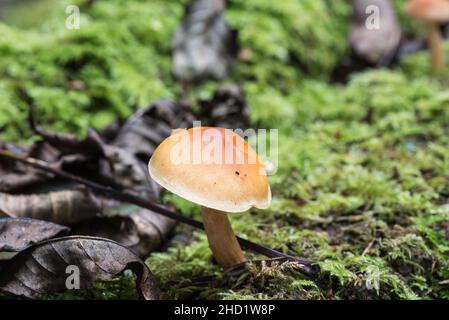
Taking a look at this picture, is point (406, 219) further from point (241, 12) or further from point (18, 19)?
point (18, 19)

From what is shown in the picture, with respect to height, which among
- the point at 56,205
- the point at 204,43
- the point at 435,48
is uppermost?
the point at 435,48

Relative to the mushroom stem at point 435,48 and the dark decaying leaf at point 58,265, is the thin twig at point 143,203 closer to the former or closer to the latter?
the dark decaying leaf at point 58,265

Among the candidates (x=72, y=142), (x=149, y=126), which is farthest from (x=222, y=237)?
(x=149, y=126)

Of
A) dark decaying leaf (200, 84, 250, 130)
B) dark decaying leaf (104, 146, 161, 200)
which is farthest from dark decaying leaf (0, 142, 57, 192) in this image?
dark decaying leaf (200, 84, 250, 130)

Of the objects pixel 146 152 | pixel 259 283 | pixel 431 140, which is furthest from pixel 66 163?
pixel 431 140

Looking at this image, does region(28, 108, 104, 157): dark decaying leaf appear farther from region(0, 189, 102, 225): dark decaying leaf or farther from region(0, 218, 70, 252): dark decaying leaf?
region(0, 218, 70, 252): dark decaying leaf

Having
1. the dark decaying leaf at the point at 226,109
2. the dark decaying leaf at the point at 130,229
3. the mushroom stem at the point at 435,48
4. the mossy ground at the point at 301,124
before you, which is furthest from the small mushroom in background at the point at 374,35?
the dark decaying leaf at the point at 130,229

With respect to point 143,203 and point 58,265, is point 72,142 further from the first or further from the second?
point 58,265
